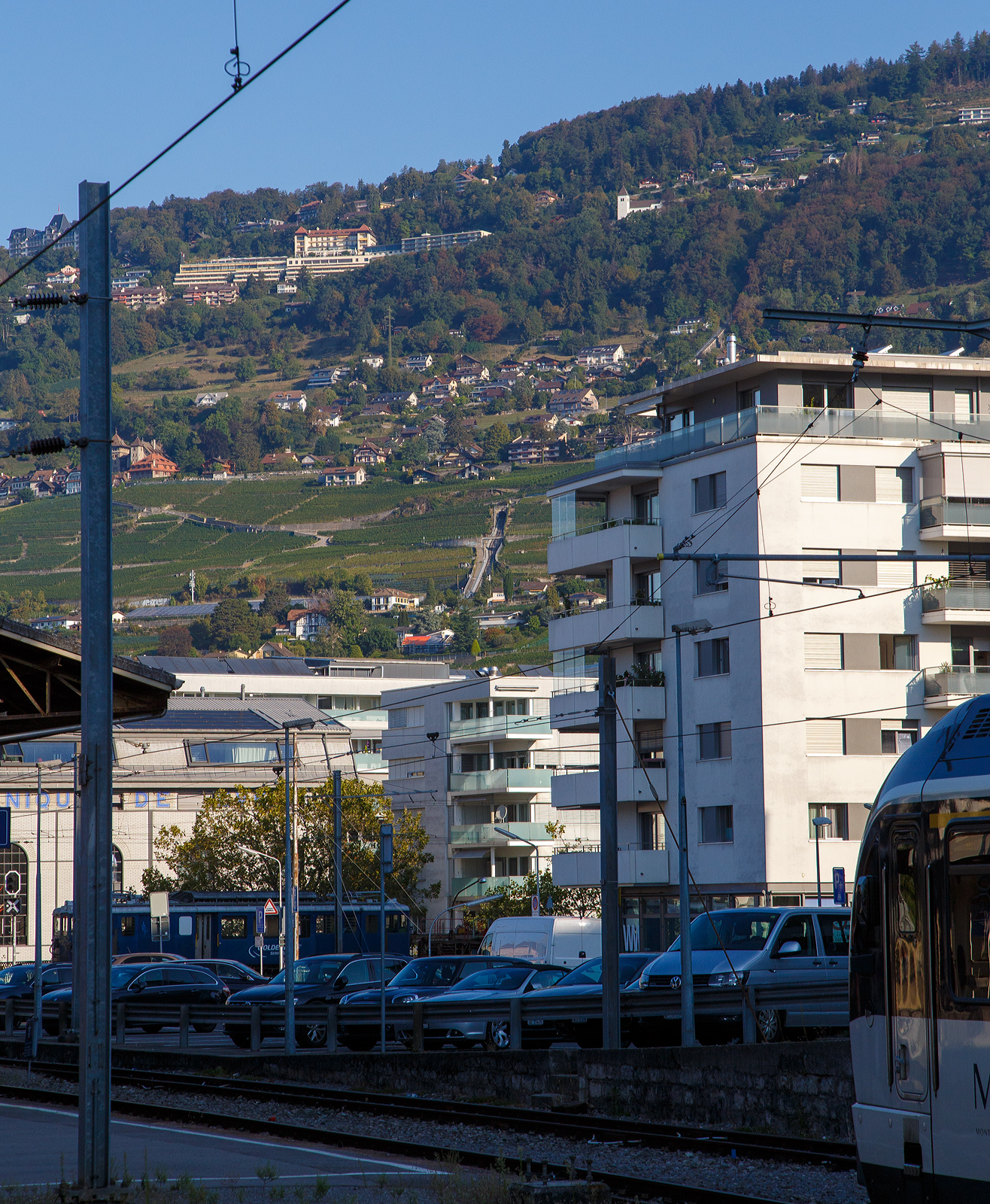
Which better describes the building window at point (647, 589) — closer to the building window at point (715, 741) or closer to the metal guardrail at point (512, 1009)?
the building window at point (715, 741)

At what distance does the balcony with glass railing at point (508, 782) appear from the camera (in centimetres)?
9175

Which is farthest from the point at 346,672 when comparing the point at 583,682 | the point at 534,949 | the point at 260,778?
the point at 534,949

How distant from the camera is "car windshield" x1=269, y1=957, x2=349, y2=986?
1303 inches

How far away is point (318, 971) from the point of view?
33.3m

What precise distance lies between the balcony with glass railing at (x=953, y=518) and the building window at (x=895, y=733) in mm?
6037

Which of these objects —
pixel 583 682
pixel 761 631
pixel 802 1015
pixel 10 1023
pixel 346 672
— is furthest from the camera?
pixel 346 672

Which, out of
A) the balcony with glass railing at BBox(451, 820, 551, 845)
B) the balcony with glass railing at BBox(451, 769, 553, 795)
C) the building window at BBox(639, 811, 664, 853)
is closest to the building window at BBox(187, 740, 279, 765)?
the balcony with glass railing at BBox(451, 820, 551, 845)

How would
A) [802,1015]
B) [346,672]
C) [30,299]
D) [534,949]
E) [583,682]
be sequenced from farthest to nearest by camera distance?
[346,672] → [583,682] → [534,949] → [802,1015] → [30,299]

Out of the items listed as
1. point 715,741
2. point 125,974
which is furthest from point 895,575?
point 125,974

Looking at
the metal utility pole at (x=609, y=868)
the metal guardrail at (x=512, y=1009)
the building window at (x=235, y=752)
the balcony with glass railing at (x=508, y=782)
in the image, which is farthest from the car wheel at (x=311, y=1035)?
the building window at (x=235, y=752)

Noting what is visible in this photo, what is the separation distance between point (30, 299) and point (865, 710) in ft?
148

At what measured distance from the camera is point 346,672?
6521 inches

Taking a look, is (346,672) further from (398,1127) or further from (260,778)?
(398,1127)

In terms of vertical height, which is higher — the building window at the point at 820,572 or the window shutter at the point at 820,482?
the window shutter at the point at 820,482
